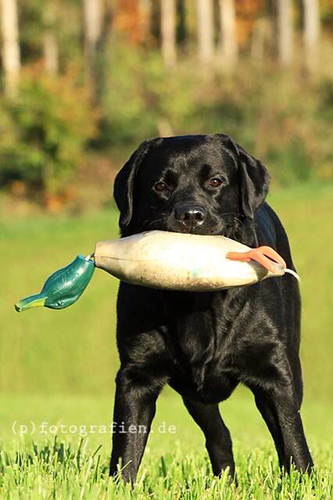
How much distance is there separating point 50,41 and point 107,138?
12346 millimetres

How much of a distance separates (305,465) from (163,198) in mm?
1324

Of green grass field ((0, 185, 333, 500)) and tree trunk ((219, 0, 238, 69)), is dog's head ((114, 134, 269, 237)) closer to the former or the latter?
green grass field ((0, 185, 333, 500))

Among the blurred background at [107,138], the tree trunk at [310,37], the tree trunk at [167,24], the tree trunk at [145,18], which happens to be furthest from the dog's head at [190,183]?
the tree trunk at [145,18]

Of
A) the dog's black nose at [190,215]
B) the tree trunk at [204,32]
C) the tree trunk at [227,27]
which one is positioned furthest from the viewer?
the tree trunk at [227,27]

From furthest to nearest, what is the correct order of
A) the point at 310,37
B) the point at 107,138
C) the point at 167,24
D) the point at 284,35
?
the point at 167,24
the point at 310,37
the point at 284,35
the point at 107,138

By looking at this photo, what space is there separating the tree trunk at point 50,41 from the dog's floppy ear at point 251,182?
41339mm

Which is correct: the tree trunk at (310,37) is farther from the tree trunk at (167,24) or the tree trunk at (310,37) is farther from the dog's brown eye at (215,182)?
the dog's brown eye at (215,182)

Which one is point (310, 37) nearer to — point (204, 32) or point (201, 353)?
point (204, 32)

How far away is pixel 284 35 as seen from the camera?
43.2 m

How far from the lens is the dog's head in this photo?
489 cm

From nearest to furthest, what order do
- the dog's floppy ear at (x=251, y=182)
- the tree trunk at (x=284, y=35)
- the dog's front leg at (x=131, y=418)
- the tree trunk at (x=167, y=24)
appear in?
the dog's front leg at (x=131, y=418) → the dog's floppy ear at (x=251, y=182) → the tree trunk at (x=284, y=35) → the tree trunk at (x=167, y=24)

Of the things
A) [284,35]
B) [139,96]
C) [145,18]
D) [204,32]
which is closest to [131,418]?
[139,96]

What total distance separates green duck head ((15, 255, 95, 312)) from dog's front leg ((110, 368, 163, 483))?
23.2 inches

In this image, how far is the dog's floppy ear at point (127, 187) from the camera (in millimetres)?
5129
